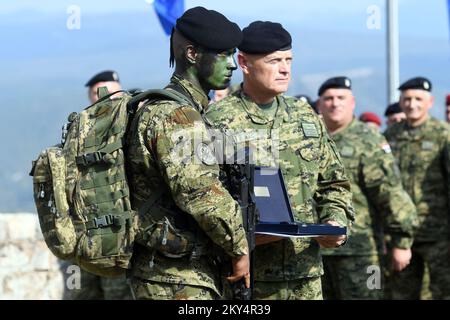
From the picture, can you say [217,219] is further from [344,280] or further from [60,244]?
[344,280]

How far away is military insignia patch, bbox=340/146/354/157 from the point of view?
8633 mm

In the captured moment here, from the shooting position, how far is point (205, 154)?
5.04 metres

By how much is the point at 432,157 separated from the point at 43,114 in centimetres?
6733

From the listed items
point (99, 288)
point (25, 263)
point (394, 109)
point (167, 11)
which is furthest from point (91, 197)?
point (394, 109)

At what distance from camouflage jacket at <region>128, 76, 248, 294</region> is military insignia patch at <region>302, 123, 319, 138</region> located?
1.26 metres

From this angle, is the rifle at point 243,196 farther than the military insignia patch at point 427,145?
No

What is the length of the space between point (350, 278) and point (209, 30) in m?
3.59

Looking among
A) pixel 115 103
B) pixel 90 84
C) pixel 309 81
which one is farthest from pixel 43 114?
pixel 115 103

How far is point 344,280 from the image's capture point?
8367mm

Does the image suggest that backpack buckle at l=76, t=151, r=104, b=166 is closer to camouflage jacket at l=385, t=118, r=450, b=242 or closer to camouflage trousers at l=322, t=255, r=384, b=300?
camouflage trousers at l=322, t=255, r=384, b=300

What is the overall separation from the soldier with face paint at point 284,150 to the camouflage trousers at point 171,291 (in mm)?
1121

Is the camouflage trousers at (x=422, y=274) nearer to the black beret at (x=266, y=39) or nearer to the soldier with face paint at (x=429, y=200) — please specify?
the soldier with face paint at (x=429, y=200)

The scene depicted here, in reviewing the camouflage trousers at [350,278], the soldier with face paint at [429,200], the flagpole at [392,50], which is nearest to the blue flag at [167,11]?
the soldier with face paint at [429,200]

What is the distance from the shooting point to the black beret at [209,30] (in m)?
5.27
